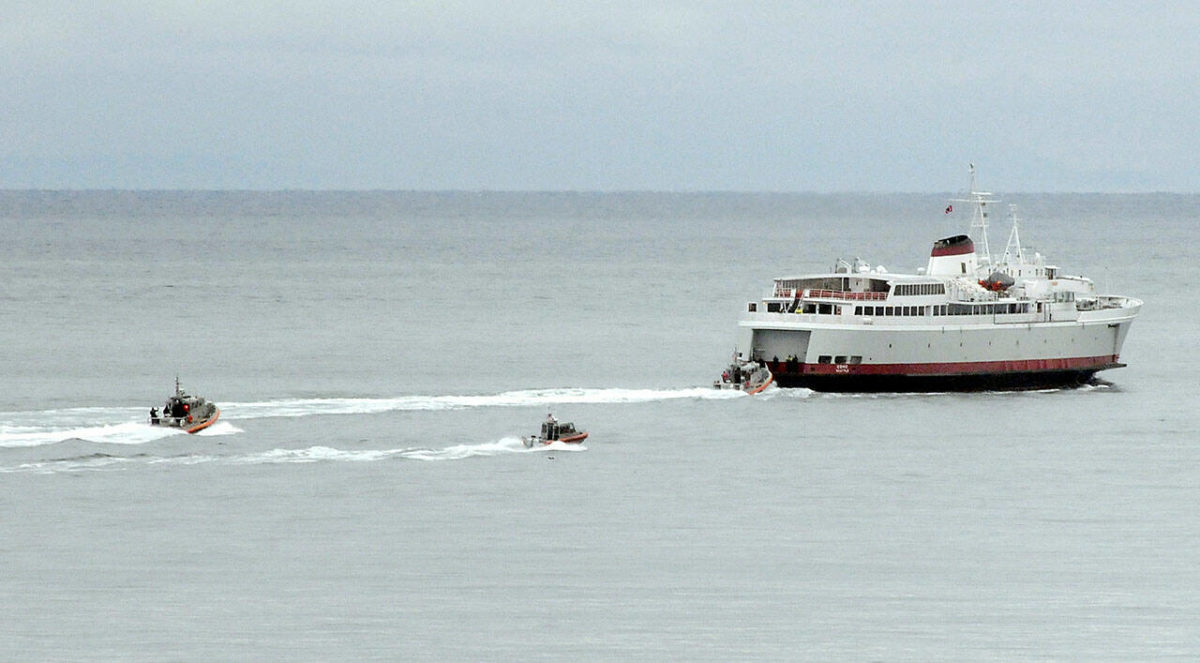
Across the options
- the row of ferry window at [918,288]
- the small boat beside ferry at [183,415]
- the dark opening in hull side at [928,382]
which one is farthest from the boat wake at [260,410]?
the row of ferry window at [918,288]

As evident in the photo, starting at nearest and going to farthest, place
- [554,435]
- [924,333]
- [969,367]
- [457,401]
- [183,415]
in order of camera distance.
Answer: [554,435]
[183,415]
[457,401]
[924,333]
[969,367]

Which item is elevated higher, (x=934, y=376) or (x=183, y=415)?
(x=934, y=376)

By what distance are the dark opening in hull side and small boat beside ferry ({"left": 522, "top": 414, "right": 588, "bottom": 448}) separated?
65.7 feet

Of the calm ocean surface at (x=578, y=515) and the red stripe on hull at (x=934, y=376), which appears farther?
the red stripe on hull at (x=934, y=376)

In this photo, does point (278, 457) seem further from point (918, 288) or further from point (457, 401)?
point (918, 288)

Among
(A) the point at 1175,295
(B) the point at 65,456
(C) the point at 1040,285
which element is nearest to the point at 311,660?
(B) the point at 65,456

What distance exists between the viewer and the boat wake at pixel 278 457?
227 ft

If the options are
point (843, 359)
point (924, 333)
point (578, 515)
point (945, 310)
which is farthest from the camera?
point (945, 310)

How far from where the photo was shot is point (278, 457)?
71.6m

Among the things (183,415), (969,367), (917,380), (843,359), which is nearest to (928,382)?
(917,380)

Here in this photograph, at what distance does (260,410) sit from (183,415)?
6656mm

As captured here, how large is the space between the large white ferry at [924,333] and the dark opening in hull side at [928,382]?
49mm

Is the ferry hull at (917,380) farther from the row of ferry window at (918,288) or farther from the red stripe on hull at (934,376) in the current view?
the row of ferry window at (918,288)

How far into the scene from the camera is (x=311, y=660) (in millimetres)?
46750
